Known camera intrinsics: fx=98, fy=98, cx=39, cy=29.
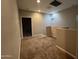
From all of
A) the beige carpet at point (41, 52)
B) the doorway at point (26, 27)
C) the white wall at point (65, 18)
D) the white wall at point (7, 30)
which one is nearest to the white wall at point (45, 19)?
the white wall at point (65, 18)

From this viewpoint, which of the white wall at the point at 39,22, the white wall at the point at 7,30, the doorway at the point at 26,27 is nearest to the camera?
the white wall at the point at 7,30

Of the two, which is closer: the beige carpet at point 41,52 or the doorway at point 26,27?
the beige carpet at point 41,52

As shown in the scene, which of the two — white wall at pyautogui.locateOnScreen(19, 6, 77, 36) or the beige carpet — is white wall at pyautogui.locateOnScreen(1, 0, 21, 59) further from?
white wall at pyautogui.locateOnScreen(19, 6, 77, 36)

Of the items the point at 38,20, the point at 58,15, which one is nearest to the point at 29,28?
the point at 38,20

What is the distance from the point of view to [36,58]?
346cm

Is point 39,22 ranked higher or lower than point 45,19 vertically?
lower

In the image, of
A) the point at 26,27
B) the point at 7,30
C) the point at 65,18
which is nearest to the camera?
the point at 7,30

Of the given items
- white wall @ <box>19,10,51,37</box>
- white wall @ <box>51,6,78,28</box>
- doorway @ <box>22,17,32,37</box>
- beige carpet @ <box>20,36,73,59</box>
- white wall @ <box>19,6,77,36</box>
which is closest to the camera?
beige carpet @ <box>20,36,73,59</box>

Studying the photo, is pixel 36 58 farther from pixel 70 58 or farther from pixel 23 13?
pixel 23 13

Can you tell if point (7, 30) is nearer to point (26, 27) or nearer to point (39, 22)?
point (26, 27)

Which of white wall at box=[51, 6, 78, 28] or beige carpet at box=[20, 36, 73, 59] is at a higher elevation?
white wall at box=[51, 6, 78, 28]

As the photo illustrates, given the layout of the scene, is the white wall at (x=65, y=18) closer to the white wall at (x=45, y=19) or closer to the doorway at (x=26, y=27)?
the white wall at (x=45, y=19)

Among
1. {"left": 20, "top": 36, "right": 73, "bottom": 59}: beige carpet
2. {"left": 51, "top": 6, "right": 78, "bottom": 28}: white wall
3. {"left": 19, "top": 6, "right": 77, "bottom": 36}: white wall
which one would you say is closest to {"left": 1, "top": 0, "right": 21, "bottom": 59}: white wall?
{"left": 20, "top": 36, "right": 73, "bottom": 59}: beige carpet

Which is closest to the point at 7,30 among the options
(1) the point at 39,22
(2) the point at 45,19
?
(1) the point at 39,22
